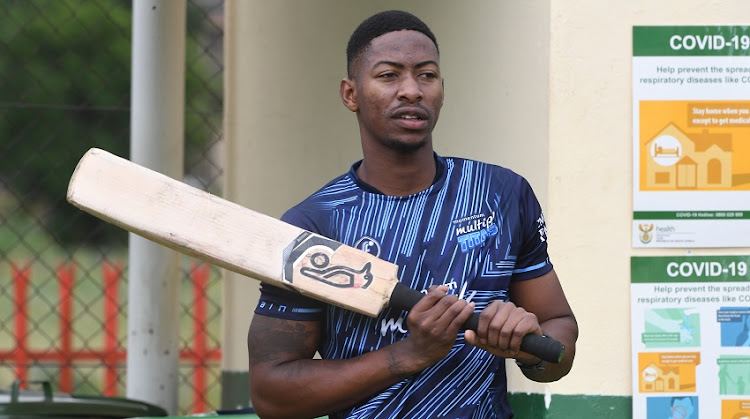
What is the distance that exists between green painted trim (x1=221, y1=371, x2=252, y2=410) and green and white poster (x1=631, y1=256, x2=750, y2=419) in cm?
230

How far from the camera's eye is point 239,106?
5.39 metres

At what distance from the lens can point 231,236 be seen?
7.91 ft

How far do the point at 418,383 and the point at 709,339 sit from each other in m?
1.34

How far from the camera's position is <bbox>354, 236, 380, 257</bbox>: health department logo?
2.39m

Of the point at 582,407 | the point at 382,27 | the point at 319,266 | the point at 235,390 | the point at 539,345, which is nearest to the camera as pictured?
the point at 539,345

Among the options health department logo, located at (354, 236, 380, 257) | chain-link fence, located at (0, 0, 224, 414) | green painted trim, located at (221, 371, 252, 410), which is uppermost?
chain-link fence, located at (0, 0, 224, 414)

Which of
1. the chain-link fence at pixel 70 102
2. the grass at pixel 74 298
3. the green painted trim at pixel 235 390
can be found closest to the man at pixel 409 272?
the green painted trim at pixel 235 390

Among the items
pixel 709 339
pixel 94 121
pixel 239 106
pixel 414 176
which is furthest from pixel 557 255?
pixel 94 121

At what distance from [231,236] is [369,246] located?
0.28m

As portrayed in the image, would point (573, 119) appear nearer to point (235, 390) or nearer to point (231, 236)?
point (231, 236)

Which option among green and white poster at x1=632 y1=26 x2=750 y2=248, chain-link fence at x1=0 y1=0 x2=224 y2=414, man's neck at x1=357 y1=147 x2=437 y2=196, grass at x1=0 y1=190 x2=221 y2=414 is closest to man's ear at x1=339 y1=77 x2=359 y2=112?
man's neck at x1=357 y1=147 x2=437 y2=196

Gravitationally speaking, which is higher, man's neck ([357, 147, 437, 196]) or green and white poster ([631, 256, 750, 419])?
man's neck ([357, 147, 437, 196])

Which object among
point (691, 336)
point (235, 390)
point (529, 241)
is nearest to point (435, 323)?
point (529, 241)

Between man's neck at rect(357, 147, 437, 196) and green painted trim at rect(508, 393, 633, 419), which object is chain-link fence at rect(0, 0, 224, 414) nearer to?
green painted trim at rect(508, 393, 633, 419)
